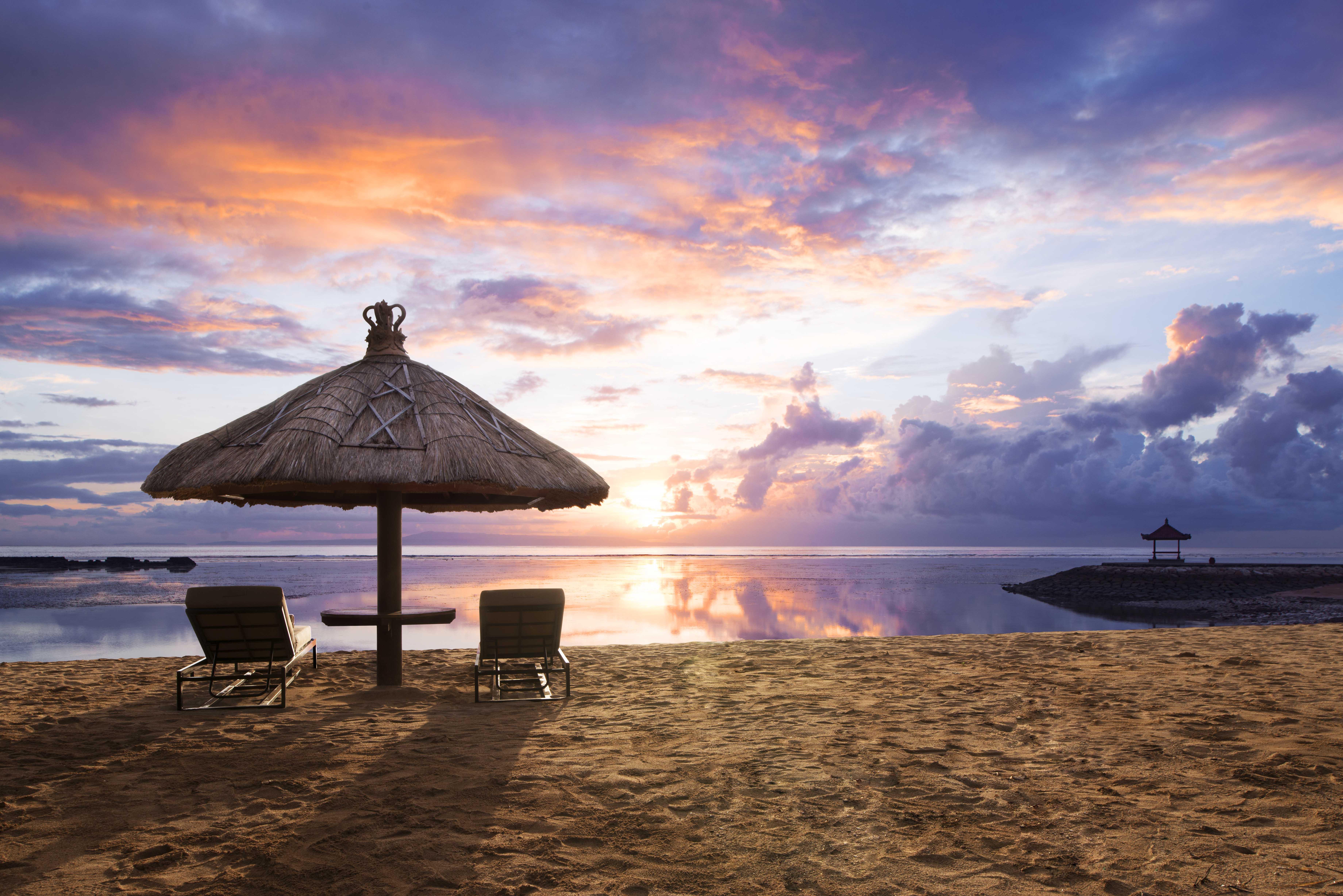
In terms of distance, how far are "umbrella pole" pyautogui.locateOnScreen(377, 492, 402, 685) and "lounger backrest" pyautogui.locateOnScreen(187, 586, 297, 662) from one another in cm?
83

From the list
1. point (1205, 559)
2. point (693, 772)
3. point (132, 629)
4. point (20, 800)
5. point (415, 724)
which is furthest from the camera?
point (1205, 559)

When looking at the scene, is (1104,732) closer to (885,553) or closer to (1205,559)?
(1205,559)

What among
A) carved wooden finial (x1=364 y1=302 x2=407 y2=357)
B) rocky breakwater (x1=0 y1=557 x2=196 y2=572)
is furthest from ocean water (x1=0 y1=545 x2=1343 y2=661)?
carved wooden finial (x1=364 y1=302 x2=407 y2=357)

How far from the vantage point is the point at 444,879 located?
3.10 metres

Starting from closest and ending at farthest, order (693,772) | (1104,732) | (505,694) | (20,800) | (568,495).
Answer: (20,800) < (693,772) < (1104,732) < (505,694) < (568,495)

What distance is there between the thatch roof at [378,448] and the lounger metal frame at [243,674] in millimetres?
1092

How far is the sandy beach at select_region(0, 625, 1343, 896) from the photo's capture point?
3.16 m

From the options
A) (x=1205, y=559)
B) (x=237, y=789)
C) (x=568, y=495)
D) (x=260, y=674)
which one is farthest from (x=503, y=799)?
(x=1205, y=559)

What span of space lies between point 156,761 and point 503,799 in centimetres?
248

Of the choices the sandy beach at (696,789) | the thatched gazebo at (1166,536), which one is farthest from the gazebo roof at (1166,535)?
the sandy beach at (696,789)

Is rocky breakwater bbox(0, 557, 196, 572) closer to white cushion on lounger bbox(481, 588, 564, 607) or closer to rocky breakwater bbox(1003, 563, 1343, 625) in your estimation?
white cushion on lounger bbox(481, 588, 564, 607)

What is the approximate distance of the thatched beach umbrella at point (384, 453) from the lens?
631 cm

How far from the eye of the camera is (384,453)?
21.5ft

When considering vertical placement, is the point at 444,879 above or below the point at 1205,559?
above
